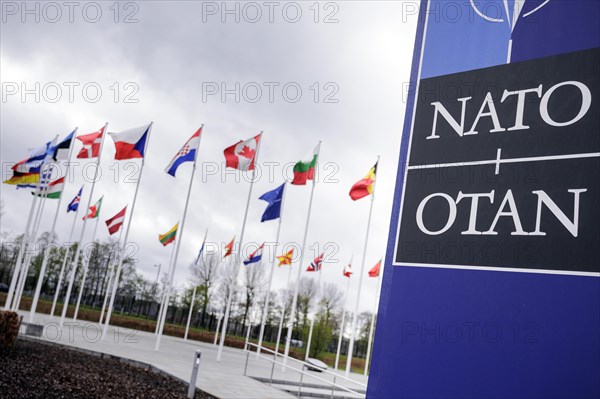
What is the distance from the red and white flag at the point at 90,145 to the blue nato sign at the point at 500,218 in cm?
1910

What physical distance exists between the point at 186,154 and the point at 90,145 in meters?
4.80

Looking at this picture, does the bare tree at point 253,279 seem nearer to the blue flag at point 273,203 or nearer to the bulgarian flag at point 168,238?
the bulgarian flag at point 168,238

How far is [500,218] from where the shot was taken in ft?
9.65

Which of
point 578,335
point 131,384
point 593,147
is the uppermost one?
point 593,147

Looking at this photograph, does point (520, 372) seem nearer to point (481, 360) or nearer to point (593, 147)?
point (481, 360)

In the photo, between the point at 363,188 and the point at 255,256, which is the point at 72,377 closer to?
the point at 363,188

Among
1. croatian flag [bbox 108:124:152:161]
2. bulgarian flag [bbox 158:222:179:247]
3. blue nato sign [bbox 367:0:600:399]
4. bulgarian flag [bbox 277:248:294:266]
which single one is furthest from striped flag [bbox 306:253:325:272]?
blue nato sign [bbox 367:0:600:399]

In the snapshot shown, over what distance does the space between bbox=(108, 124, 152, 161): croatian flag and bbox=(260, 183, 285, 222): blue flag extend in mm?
4937

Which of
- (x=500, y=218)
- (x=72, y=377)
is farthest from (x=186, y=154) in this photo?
(x=500, y=218)

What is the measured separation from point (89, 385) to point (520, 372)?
8404 millimetres

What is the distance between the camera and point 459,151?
3.27 m

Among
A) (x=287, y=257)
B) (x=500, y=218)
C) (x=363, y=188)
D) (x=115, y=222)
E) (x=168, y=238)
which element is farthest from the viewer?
(x=287, y=257)

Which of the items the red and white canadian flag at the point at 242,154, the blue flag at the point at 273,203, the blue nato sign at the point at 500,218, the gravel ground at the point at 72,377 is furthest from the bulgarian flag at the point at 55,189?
the blue nato sign at the point at 500,218

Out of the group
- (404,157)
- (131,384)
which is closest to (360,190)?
(131,384)
